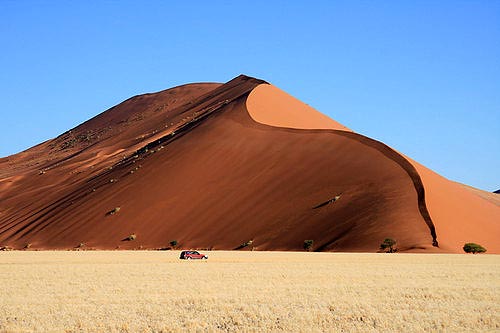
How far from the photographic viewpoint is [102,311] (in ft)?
58.1

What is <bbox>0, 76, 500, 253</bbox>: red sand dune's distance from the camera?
174 feet

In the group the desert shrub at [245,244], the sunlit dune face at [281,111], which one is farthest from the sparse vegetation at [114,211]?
the sunlit dune face at [281,111]

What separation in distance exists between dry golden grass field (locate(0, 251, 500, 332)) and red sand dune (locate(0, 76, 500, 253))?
65.3 ft

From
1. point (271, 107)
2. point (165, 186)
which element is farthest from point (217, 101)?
point (165, 186)

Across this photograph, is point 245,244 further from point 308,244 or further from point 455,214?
point 455,214

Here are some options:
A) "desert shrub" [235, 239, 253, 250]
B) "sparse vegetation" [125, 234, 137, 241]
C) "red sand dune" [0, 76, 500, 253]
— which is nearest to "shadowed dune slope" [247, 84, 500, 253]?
"red sand dune" [0, 76, 500, 253]

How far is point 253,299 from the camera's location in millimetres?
20266

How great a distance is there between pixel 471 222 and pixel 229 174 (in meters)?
24.5

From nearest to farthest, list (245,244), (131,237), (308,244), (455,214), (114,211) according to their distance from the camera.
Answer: (308,244), (455,214), (245,244), (131,237), (114,211)

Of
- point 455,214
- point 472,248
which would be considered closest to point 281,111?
point 455,214

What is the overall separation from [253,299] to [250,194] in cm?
4363

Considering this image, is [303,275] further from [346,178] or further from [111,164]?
[111,164]

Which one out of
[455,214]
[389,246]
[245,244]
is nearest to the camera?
[389,246]

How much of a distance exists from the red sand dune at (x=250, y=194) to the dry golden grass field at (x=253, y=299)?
1989 cm
